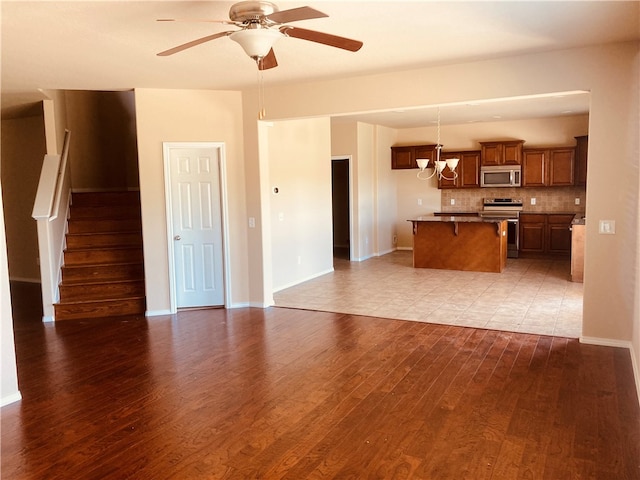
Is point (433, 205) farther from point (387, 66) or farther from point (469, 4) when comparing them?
point (469, 4)

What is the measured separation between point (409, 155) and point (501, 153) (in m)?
1.86

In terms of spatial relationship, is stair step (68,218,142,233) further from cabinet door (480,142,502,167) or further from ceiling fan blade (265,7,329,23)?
cabinet door (480,142,502,167)

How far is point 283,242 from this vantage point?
718 cm

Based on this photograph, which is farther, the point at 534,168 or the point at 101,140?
the point at 534,168

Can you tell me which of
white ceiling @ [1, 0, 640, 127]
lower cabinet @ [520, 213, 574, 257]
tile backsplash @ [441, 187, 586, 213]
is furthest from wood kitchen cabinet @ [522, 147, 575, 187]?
white ceiling @ [1, 0, 640, 127]

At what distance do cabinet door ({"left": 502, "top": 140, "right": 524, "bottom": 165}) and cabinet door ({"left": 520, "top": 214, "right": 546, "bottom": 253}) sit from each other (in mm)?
1058

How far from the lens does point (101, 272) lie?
635 centimetres

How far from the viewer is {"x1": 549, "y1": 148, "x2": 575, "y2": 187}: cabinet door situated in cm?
910

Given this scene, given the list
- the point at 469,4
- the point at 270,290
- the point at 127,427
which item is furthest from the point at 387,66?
the point at 127,427

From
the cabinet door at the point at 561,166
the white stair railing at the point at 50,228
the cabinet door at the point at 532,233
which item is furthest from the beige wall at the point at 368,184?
the white stair railing at the point at 50,228

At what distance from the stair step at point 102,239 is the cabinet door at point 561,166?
24.2 feet

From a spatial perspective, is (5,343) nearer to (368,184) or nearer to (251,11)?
(251,11)

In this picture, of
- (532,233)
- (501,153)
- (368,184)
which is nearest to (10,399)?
(368,184)

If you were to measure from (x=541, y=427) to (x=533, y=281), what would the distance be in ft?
15.5
